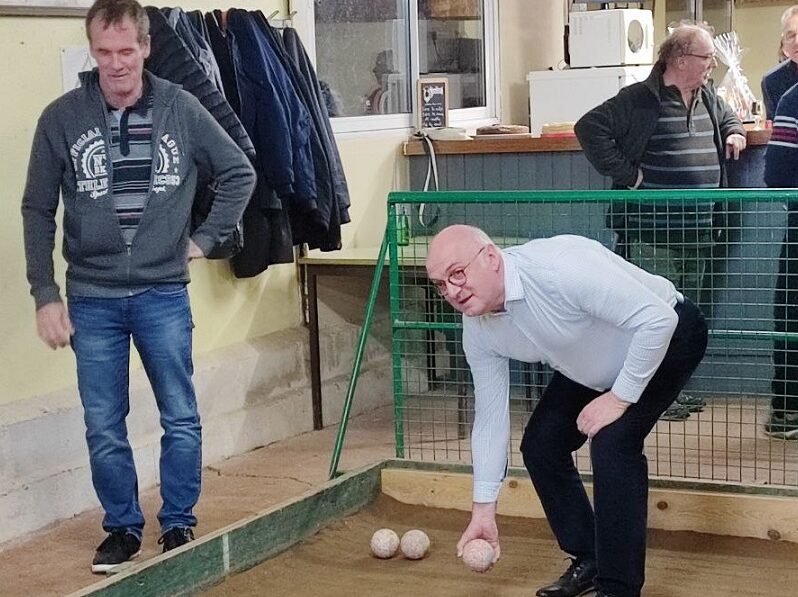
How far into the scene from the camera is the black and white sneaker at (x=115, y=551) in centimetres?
369

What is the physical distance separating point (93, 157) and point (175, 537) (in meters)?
1.08

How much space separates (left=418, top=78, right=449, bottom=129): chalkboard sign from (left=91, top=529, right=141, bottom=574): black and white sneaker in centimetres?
307

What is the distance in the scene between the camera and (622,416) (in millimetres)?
2992

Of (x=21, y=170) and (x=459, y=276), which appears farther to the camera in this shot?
(x=21, y=170)

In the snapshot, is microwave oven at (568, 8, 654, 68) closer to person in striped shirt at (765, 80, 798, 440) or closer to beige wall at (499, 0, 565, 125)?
beige wall at (499, 0, 565, 125)

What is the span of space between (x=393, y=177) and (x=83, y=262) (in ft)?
8.87

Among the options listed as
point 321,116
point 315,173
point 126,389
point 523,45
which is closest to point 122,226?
point 126,389

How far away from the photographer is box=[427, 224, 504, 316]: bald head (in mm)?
2787

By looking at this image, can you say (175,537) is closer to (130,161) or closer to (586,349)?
(130,161)

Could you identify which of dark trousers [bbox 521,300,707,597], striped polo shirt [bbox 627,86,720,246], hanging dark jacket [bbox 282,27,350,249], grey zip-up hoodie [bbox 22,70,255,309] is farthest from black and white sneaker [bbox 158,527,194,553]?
striped polo shirt [bbox 627,86,720,246]

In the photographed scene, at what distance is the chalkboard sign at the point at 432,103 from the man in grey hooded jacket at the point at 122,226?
268 centimetres

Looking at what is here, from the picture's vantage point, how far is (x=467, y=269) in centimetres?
279

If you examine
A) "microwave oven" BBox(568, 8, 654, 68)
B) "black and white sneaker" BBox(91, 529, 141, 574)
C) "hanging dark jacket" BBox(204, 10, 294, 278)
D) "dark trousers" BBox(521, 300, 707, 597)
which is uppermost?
"microwave oven" BBox(568, 8, 654, 68)

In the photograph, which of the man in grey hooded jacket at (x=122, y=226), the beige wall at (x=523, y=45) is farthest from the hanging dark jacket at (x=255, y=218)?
the beige wall at (x=523, y=45)
